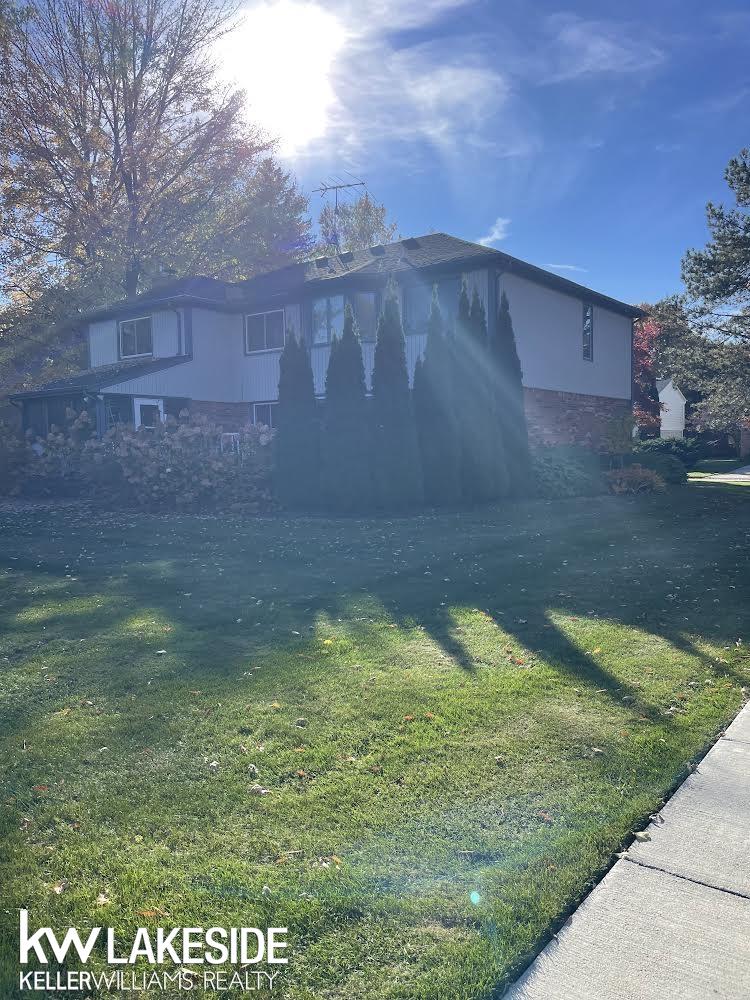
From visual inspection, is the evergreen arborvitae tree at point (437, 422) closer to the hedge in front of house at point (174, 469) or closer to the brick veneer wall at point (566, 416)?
the hedge in front of house at point (174, 469)

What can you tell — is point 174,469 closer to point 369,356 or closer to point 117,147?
point 369,356

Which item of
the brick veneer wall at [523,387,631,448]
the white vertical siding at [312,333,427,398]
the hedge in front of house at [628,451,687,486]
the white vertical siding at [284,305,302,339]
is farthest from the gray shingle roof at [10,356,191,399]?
the hedge in front of house at [628,451,687,486]

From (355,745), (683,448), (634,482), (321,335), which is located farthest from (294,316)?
(683,448)

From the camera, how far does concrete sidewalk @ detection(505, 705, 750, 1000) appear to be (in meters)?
2.09

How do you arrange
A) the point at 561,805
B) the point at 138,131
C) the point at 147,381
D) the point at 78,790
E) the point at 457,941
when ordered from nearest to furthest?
the point at 457,941 → the point at 561,805 → the point at 78,790 → the point at 147,381 → the point at 138,131

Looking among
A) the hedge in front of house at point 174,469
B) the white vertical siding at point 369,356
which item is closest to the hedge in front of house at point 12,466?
the hedge in front of house at point 174,469

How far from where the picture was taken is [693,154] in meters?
14.3

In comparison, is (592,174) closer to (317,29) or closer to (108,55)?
(317,29)

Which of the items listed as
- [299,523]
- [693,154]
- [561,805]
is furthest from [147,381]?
[561,805]

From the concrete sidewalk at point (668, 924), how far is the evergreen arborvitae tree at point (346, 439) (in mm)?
10837

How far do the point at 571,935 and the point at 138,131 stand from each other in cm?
3110

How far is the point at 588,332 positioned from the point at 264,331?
32.9ft

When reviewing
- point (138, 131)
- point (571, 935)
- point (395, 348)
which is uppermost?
point (138, 131)

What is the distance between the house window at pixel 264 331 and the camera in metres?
21.7
